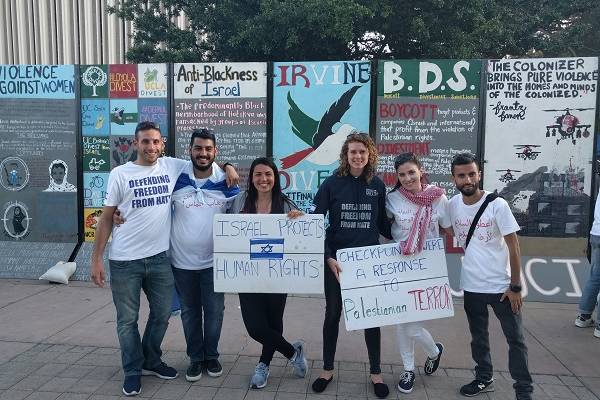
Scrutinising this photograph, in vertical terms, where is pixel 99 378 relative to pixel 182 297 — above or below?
below

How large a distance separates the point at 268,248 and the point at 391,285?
0.97 m

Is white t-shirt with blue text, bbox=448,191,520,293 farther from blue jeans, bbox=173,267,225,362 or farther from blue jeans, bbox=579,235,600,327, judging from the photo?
blue jeans, bbox=579,235,600,327

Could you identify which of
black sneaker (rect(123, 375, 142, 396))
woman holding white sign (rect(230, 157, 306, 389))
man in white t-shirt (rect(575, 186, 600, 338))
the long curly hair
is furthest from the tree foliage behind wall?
black sneaker (rect(123, 375, 142, 396))

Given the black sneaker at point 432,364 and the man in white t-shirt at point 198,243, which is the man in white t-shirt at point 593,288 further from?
the man in white t-shirt at point 198,243

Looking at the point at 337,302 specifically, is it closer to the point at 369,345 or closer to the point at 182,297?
the point at 369,345

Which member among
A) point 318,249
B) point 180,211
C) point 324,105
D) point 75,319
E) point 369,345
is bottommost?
point 75,319

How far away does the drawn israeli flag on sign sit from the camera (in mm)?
3631

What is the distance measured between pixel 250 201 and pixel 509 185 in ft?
13.6

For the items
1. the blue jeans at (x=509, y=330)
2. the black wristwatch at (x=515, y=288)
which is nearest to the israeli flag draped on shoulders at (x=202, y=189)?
the blue jeans at (x=509, y=330)

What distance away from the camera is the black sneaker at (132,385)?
3.45 metres

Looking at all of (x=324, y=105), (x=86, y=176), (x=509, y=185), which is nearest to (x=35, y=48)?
(x=86, y=176)

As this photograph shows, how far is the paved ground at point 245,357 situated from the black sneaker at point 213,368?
39 millimetres

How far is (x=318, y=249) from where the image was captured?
359cm

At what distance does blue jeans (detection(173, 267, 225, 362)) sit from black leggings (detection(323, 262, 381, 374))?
2.82 feet
